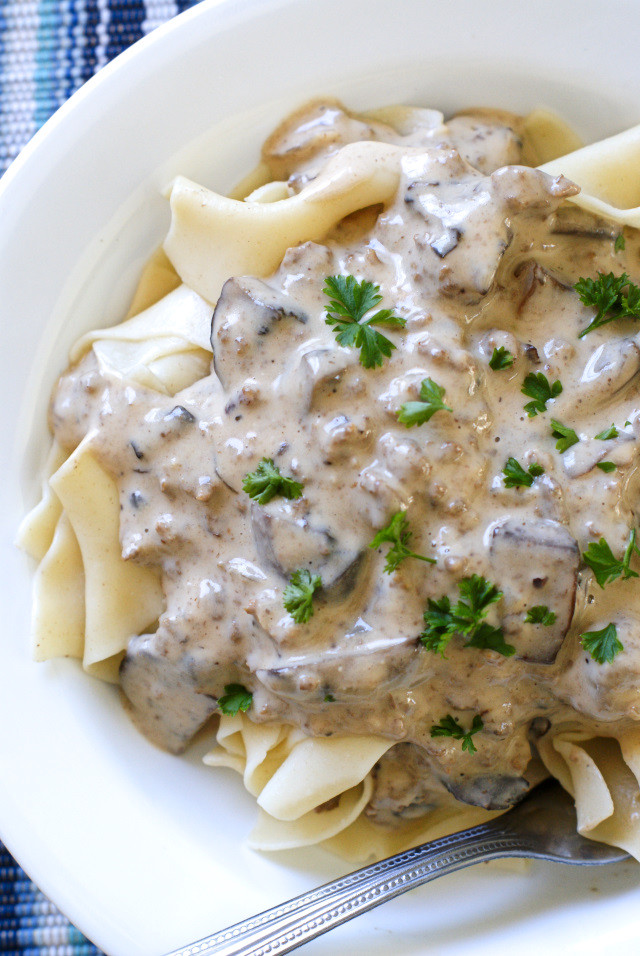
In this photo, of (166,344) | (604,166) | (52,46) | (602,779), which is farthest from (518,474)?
(52,46)

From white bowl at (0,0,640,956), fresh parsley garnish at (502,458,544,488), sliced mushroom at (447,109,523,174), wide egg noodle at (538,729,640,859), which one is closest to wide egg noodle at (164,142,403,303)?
white bowl at (0,0,640,956)

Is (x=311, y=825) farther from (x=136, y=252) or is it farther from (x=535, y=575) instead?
(x=136, y=252)

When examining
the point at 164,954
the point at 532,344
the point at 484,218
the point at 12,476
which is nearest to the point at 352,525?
the point at 532,344

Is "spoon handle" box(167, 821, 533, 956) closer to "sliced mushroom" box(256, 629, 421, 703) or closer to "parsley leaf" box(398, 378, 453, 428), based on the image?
"sliced mushroom" box(256, 629, 421, 703)

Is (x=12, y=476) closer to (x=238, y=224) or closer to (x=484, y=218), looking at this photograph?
(x=238, y=224)

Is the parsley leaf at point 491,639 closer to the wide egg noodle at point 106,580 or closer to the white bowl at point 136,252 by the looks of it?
the white bowl at point 136,252

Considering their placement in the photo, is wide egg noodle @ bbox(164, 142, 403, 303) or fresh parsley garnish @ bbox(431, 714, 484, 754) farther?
wide egg noodle @ bbox(164, 142, 403, 303)

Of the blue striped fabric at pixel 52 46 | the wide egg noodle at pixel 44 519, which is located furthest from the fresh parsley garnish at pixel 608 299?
the blue striped fabric at pixel 52 46
